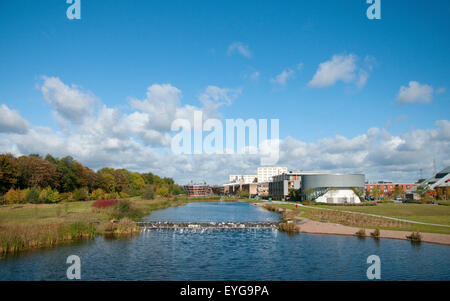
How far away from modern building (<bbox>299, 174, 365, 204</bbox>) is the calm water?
71.3m

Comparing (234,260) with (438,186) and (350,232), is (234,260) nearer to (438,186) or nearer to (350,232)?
(350,232)

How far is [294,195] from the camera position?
122 metres

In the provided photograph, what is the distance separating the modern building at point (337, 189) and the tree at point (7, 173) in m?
86.3

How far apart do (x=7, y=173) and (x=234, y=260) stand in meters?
71.0

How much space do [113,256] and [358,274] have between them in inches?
751

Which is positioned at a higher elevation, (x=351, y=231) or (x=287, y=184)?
(x=287, y=184)

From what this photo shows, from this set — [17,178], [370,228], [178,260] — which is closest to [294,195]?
[370,228]

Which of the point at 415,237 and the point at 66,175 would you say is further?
the point at 66,175

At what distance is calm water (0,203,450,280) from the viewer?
20641mm

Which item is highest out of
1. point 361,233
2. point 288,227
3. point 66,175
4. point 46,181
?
point 66,175

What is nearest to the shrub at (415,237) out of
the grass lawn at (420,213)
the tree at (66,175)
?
the grass lawn at (420,213)

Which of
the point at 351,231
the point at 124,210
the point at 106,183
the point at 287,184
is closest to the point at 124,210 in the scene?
the point at 124,210

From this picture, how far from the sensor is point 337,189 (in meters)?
104
